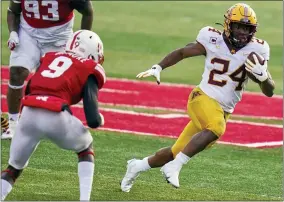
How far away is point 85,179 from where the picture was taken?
702 centimetres

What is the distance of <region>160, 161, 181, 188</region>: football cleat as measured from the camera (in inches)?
309

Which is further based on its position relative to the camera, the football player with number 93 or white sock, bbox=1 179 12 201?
the football player with number 93

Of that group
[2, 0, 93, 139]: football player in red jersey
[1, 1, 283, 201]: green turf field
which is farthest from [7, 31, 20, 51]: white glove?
[1, 1, 283, 201]: green turf field

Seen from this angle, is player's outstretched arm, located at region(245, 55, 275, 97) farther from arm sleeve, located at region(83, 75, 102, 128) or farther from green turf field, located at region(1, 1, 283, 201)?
arm sleeve, located at region(83, 75, 102, 128)

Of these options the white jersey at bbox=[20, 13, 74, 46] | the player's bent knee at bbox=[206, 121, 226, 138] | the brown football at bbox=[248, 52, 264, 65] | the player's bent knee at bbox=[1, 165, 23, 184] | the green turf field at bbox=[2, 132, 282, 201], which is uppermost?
the brown football at bbox=[248, 52, 264, 65]

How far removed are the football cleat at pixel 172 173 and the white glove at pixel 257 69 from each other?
3.47 feet

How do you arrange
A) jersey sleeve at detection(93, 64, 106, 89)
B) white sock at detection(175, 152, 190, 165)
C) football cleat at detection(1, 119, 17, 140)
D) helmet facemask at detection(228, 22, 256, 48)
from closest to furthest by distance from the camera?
1. jersey sleeve at detection(93, 64, 106, 89)
2. white sock at detection(175, 152, 190, 165)
3. helmet facemask at detection(228, 22, 256, 48)
4. football cleat at detection(1, 119, 17, 140)

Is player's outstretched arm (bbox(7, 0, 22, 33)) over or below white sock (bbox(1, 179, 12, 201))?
below

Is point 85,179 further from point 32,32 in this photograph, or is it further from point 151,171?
point 32,32

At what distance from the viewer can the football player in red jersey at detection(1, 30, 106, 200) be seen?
695 centimetres

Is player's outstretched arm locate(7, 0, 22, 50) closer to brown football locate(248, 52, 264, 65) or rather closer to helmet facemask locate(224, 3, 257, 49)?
helmet facemask locate(224, 3, 257, 49)

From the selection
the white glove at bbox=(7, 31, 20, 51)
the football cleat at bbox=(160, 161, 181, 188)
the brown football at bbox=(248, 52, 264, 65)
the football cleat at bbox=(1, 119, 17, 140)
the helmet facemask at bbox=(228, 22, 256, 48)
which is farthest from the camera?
the football cleat at bbox=(1, 119, 17, 140)

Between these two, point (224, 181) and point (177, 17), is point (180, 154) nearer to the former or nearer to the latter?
point (224, 181)

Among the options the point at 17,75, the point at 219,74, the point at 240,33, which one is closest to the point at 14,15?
the point at 17,75
